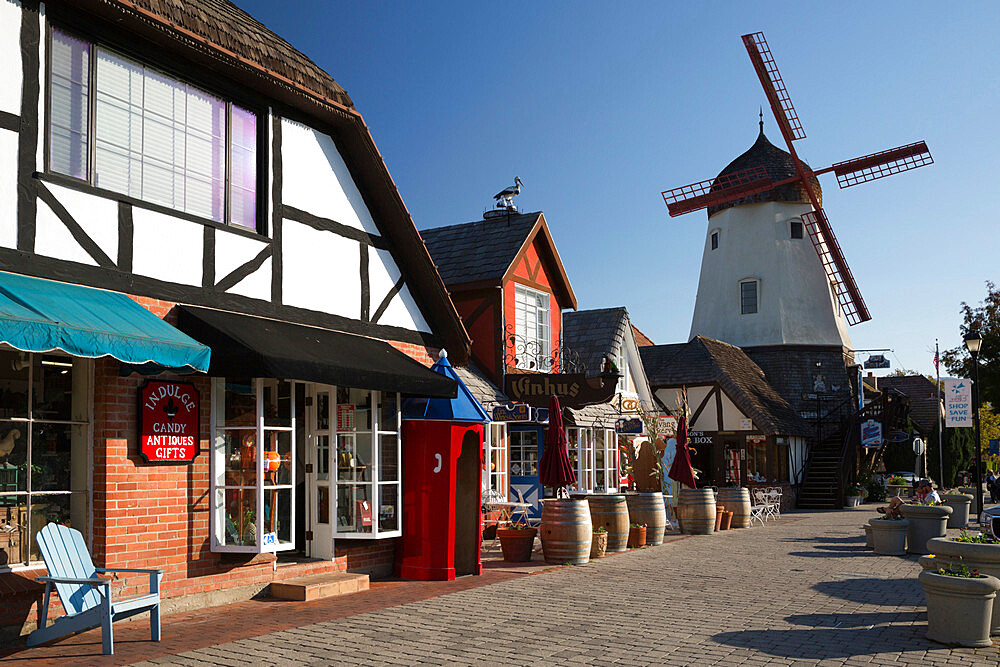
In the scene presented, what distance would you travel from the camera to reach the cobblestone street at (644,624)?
715 centimetres

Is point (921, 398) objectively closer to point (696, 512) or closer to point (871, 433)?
point (871, 433)

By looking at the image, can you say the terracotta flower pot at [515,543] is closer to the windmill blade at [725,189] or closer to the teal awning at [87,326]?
the teal awning at [87,326]

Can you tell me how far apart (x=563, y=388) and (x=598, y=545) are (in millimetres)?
3221

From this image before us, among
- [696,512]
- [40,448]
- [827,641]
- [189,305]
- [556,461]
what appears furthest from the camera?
[696,512]

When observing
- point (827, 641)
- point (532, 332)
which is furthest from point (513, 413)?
point (827, 641)

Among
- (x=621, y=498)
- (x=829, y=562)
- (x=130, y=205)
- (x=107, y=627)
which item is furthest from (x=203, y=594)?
(x=829, y=562)

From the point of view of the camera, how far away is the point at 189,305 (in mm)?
9242

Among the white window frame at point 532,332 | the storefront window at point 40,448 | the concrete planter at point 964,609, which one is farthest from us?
the white window frame at point 532,332

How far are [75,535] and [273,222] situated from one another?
4.26m

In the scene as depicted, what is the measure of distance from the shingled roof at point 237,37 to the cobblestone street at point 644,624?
18.7 ft

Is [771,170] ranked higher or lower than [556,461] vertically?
higher

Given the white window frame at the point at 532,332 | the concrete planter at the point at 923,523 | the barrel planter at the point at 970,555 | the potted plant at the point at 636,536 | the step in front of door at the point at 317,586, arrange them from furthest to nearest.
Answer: the white window frame at the point at 532,332 < the potted plant at the point at 636,536 < the concrete planter at the point at 923,523 < the step in front of door at the point at 317,586 < the barrel planter at the point at 970,555

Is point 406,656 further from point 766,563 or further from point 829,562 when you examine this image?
point 829,562

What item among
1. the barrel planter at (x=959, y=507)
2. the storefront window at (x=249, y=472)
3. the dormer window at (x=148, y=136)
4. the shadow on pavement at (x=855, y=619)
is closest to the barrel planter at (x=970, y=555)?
the shadow on pavement at (x=855, y=619)
